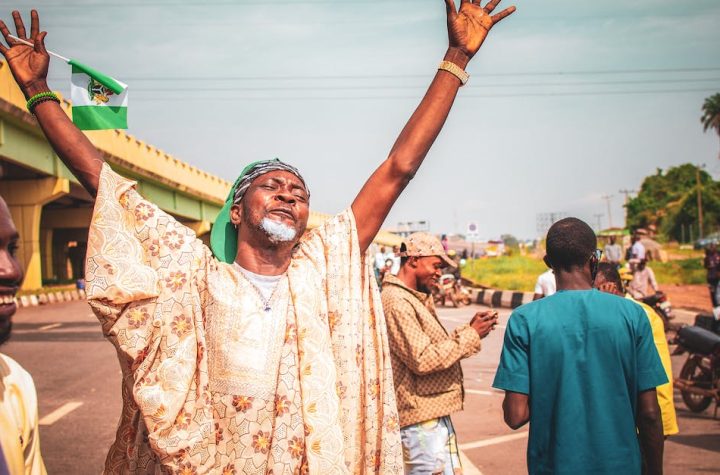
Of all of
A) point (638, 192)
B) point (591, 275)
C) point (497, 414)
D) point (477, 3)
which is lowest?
point (497, 414)

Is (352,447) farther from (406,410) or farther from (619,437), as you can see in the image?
(406,410)

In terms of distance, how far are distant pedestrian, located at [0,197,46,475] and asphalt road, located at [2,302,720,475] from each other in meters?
4.51

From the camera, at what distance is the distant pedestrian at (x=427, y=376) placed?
4027mm

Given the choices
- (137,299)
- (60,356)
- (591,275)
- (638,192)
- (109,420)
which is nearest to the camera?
(137,299)

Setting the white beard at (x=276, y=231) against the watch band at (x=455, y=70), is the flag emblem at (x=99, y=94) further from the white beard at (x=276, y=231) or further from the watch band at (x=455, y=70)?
the watch band at (x=455, y=70)

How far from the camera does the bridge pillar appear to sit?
2786 centimetres

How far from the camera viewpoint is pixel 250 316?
8.89 ft

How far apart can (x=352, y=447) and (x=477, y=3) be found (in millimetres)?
1881

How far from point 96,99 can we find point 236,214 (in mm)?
1043

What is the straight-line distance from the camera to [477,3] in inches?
125

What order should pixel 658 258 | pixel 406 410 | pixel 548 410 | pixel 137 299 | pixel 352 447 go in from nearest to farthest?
pixel 137 299 < pixel 352 447 < pixel 548 410 < pixel 406 410 < pixel 658 258

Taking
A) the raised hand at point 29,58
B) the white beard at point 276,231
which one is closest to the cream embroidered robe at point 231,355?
the white beard at point 276,231

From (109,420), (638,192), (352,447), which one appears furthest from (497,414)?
(638,192)

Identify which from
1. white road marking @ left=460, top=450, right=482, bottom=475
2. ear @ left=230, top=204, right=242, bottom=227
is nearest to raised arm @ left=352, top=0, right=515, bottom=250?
ear @ left=230, top=204, right=242, bottom=227
